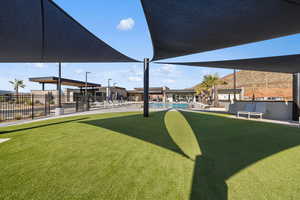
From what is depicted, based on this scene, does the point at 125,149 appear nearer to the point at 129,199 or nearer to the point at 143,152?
the point at 143,152

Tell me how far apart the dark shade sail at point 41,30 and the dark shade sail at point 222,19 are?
6.29 feet

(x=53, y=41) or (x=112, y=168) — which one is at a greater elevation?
(x=53, y=41)

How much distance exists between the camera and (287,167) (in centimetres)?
239

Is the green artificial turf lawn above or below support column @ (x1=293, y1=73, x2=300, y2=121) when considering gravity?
below

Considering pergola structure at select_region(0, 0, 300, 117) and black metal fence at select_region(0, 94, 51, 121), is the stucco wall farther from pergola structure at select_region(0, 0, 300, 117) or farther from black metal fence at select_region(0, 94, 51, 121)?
black metal fence at select_region(0, 94, 51, 121)

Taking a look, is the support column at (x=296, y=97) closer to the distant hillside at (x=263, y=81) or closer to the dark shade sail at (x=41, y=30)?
the dark shade sail at (x=41, y=30)

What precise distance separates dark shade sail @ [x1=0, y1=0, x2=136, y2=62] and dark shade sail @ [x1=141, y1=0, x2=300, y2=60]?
1.92m

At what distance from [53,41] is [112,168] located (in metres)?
3.89

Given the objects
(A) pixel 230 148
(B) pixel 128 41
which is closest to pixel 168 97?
(B) pixel 128 41

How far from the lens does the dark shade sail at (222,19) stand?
237 cm

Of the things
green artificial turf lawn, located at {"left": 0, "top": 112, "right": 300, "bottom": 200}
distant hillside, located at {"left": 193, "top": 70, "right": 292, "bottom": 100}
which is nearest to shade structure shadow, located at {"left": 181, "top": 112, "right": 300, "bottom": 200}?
green artificial turf lawn, located at {"left": 0, "top": 112, "right": 300, "bottom": 200}

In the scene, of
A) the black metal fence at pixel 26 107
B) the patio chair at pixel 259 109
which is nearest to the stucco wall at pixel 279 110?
the patio chair at pixel 259 109

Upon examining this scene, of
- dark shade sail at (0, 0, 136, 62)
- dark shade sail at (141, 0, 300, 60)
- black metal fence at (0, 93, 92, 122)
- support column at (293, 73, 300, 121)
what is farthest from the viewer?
black metal fence at (0, 93, 92, 122)

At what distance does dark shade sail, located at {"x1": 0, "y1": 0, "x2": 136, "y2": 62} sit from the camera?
2.66 meters
